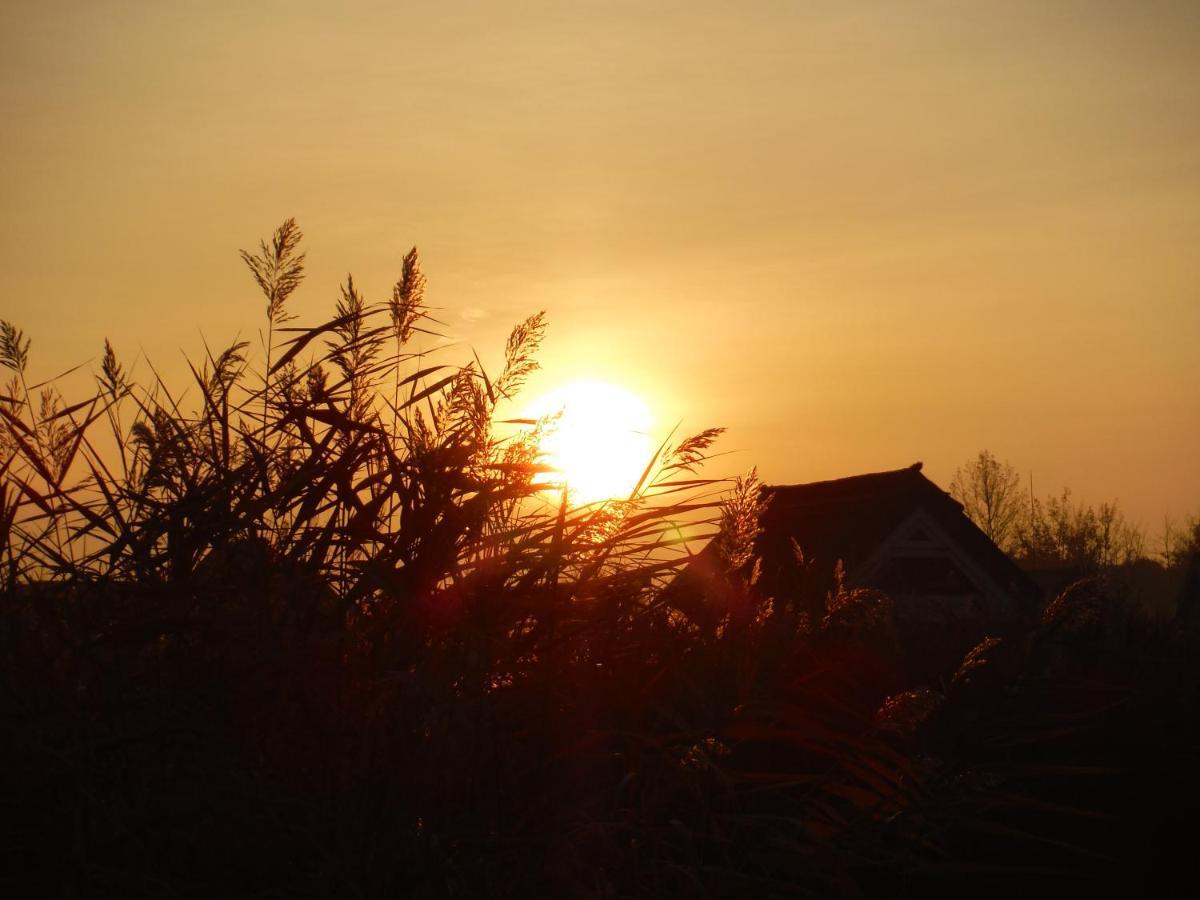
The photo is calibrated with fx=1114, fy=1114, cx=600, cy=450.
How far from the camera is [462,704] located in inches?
88.4

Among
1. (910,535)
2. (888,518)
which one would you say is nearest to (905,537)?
(910,535)

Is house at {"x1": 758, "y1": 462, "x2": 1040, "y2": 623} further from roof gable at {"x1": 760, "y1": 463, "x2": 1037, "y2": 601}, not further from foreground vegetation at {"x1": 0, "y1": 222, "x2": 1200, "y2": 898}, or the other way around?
foreground vegetation at {"x1": 0, "y1": 222, "x2": 1200, "y2": 898}

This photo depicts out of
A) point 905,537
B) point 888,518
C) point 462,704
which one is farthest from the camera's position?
point 905,537

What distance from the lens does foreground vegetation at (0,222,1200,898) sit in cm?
218

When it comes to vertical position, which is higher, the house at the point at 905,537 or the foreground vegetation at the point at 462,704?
the house at the point at 905,537

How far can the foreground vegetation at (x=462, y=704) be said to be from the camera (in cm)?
218

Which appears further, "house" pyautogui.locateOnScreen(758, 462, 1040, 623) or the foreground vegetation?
"house" pyautogui.locateOnScreen(758, 462, 1040, 623)

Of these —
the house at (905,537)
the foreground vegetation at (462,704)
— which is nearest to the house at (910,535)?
the house at (905,537)

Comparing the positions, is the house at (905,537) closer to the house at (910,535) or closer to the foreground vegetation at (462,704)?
the house at (910,535)

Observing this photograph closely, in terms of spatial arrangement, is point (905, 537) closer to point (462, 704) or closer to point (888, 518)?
point (888, 518)

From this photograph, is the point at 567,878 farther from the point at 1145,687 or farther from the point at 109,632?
the point at 1145,687

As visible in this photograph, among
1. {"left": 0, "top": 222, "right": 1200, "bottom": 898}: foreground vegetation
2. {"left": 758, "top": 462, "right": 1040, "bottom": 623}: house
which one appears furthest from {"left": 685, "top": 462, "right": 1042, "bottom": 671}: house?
{"left": 0, "top": 222, "right": 1200, "bottom": 898}: foreground vegetation

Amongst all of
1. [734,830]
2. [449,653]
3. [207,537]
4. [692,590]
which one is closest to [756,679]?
[692,590]

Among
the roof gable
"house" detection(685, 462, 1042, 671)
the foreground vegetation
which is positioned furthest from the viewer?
the roof gable
